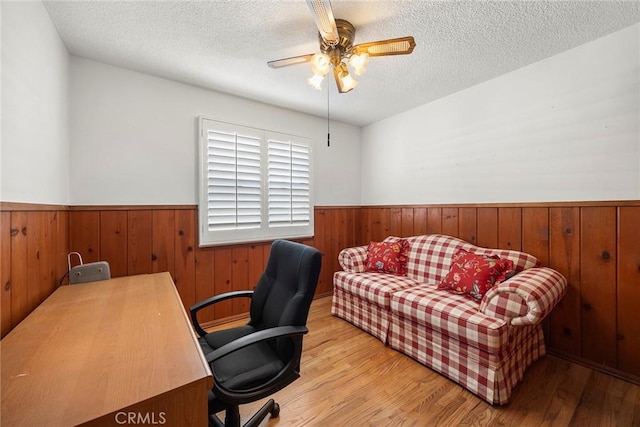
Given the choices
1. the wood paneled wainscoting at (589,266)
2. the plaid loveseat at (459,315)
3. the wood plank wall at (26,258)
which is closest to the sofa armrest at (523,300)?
the plaid loveseat at (459,315)

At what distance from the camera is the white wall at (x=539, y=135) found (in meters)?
1.78

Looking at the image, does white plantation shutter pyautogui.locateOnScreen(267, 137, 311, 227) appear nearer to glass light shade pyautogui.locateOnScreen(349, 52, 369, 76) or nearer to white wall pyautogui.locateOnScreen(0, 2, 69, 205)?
glass light shade pyautogui.locateOnScreen(349, 52, 369, 76)

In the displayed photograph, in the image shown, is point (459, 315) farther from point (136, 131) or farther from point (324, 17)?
point (136, 131)

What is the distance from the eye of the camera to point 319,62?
62.2 inches

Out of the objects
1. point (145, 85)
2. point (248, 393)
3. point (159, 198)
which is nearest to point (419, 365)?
point (248, 393)

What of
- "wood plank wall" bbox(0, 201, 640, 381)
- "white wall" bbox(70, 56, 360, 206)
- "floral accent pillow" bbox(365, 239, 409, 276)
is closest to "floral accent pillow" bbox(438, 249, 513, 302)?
"wood plank wall" bbox(0, 201, 640, 381)

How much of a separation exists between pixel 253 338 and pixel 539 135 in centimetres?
263

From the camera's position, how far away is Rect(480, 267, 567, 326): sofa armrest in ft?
5.06

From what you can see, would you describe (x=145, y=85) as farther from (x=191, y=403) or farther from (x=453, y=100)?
(x=453, y=100)

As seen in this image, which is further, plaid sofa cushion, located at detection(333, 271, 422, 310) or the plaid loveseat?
plaid sofa cushion, located at detection(333, 271, 422, 310)

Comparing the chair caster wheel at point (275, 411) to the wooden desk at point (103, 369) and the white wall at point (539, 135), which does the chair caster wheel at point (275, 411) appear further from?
the white wall at point (539, 135)

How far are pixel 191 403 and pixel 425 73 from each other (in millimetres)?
2700

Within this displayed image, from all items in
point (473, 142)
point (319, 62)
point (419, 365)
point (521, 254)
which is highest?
point (319, 62)

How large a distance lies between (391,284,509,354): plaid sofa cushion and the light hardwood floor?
0.35m
